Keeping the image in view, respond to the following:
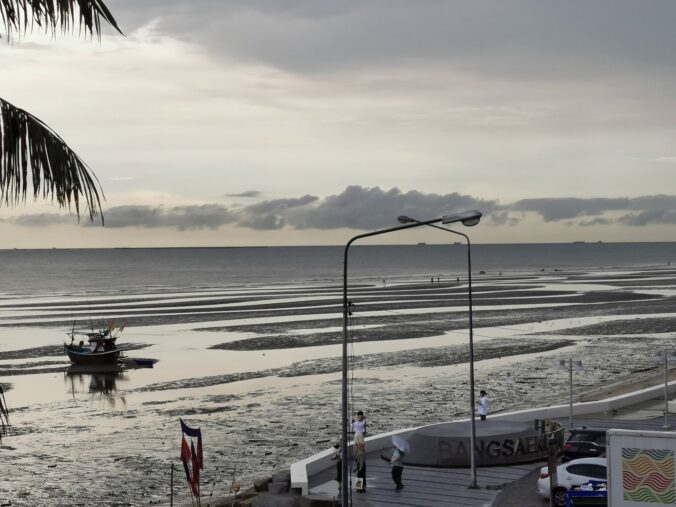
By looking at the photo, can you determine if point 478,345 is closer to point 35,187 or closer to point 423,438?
point 423,438

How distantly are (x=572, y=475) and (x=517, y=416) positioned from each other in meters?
11.2

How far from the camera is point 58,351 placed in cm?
8169

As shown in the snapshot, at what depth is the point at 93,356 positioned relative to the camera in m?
71.6

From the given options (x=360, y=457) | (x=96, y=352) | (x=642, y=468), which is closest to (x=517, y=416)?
(x=360, y=457)

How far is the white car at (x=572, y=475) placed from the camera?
26094 millimetres

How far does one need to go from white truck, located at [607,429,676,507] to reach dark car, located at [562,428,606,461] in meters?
10.6

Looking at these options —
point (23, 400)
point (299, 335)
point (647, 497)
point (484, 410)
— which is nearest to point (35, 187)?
point (647, 497)

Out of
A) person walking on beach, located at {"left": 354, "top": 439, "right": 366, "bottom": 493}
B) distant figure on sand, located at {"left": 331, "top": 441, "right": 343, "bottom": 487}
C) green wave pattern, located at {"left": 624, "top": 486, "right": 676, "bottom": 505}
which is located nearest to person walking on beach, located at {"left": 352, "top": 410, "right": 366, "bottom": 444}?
distant figure on sand, located at {"left": 331, "top": 441, "right": 343, "bottom": 487}

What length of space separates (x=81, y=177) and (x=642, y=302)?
127829 millimetres

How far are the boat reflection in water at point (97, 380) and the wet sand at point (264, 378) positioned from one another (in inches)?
6.8

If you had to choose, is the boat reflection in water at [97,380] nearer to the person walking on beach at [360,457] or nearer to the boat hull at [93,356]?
the boat hull at [93,356]

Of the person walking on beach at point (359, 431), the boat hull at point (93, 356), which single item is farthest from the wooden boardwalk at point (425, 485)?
the boat hull at point (93, 356)

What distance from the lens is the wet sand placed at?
39.8 m

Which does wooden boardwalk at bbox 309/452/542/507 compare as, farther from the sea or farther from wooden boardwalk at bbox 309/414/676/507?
the sea
